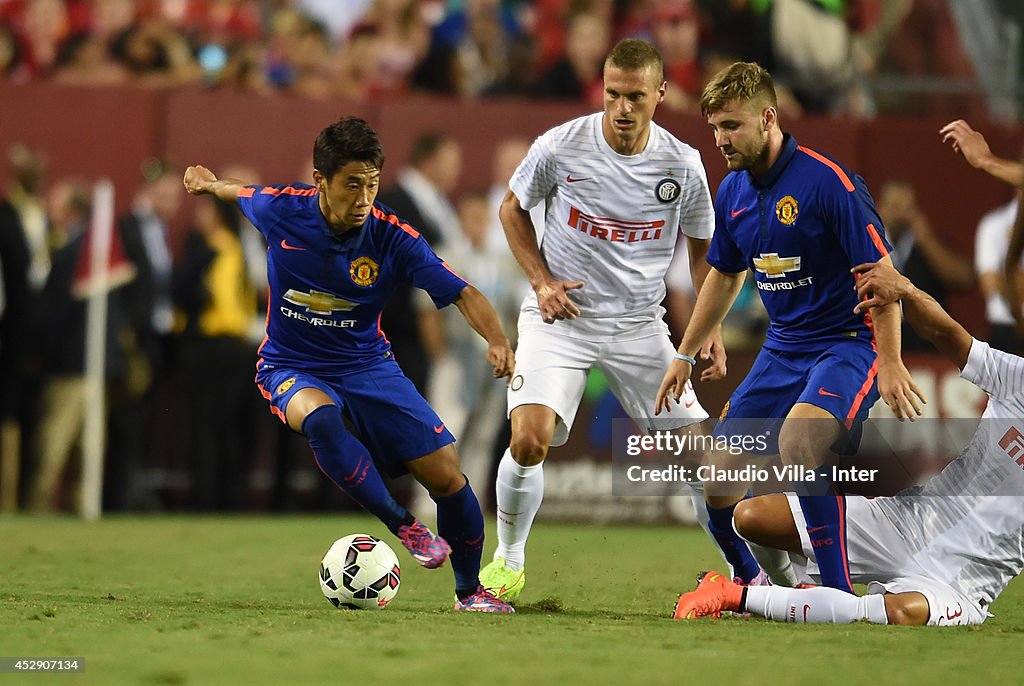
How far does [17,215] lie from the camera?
1294cm

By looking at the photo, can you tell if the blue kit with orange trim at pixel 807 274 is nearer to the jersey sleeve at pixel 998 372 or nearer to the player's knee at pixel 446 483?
the jersey sleeve at pixel 998 372

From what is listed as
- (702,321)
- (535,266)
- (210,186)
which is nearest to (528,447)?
(535,266)

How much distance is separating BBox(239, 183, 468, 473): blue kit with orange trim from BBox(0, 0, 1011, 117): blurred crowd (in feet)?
22.6

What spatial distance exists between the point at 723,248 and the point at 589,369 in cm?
96

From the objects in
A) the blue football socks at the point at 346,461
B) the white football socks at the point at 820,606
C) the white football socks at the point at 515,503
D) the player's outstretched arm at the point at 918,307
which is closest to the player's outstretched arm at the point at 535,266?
the white football socks at the point at 515,503

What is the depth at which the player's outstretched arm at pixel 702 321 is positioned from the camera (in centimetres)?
738

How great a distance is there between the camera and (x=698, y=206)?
7.74 metres

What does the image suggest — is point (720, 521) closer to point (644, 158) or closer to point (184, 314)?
point (644, 158)

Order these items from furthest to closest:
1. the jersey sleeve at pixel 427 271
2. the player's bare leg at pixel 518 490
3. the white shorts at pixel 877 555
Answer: the player's bare leg at pixel 518 490 → the jersey sleeve at pixel 427 271 → the white shorts at pixel 877 555

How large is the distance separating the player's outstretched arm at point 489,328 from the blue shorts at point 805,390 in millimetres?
1160

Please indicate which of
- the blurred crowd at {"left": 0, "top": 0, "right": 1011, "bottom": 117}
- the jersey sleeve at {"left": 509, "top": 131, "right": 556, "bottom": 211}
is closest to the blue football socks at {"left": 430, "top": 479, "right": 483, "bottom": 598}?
the jersey sleeve at {"left": 509, "top": 131, "right": 556, "bottom": 211}

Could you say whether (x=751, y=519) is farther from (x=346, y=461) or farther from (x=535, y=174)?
(x=535, y=174)

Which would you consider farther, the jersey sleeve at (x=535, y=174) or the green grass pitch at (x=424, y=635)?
the jersey sleeve at (x=535, y=174)

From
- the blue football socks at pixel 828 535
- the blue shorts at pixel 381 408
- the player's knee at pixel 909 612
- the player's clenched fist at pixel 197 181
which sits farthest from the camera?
the player's clenched fist at pixel 197 181
